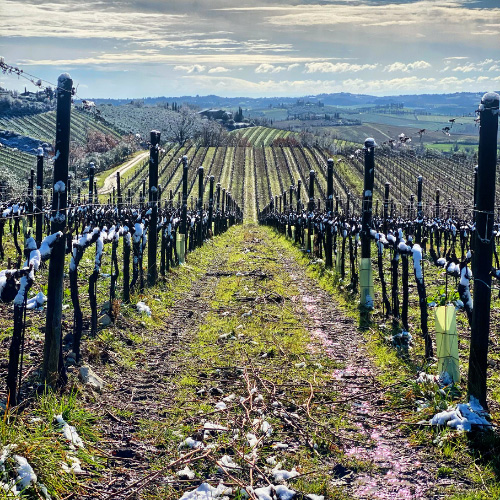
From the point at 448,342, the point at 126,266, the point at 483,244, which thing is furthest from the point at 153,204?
the point at 483,244

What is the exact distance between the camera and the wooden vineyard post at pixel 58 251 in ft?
22.9

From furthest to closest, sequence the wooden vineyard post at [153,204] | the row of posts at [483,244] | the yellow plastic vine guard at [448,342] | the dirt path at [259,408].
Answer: the wooden vineyard post at [153,204] → the yellow plastic vine guard at [448,342] → the row of posts at [483,244] → the dirt path at [259,408]

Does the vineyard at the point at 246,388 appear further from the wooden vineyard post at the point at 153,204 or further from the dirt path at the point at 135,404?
the wooden vineyard post at the point at 153,204

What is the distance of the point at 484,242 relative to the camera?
6703mm

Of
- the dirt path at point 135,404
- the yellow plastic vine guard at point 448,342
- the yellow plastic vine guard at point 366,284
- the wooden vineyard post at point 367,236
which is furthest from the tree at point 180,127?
the yellow plastic vine guard at point 448,342

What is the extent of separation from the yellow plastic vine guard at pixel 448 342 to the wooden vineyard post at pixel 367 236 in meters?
4.66

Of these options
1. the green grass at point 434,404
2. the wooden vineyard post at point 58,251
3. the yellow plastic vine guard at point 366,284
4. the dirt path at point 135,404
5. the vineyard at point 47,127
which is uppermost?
the vineyard at point 47,127

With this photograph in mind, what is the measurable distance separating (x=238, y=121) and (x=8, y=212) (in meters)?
168

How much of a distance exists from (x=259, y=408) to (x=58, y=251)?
2955 mm

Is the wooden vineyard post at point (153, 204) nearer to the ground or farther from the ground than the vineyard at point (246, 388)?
farther from the ground

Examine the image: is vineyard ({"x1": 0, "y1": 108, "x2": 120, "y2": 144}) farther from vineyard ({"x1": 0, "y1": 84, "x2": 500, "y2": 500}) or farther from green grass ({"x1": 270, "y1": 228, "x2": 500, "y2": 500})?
green grass ({"x1": 270, "y1": 228, "x2": 500, "y2": 500})

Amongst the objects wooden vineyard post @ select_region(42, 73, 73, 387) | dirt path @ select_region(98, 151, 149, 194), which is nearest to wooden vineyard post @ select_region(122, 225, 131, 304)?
wooden vineyard post @ select_region(42, 73, 73, 387)

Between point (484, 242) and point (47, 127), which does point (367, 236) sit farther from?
point (47, 127)

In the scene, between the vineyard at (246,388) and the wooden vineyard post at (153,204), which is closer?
the vineyard at (246,388)
